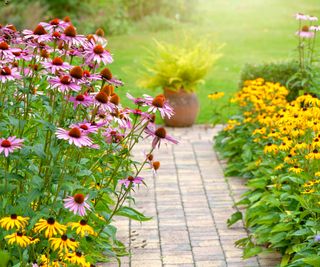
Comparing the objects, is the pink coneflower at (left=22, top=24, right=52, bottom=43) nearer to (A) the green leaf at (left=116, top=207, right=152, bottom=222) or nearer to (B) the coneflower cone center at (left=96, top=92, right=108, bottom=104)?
(B) the coneflower cone center at (left=96, top=92, right=108, bottom=104)

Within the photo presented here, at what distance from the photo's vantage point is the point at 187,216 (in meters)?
6.22

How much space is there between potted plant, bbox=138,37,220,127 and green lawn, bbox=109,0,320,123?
45 centimetres

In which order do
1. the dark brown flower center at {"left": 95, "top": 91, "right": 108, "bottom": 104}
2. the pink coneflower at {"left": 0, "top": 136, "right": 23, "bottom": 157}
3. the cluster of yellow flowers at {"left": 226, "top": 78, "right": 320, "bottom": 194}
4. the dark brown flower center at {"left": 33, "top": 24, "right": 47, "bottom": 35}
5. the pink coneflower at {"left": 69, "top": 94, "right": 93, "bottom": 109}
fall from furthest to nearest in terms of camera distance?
the cluster of yellow flowers at {"left": 226, "top": 78, "right": 320, "bottom": 194} < the dark brown flower center at {"left": 33, "top": 24, "right": 47, "bottom": 35} < the pink coneflower at {"left": 69, "top": 94, "right": 93, "bottom": 109} < the dark brown flower center at {"left": 95, "top": 91, "right": 108, "bottom": 104} < the pink coneflower at {"left": 0, "top": 136, "right": 23, "bottom": 157}

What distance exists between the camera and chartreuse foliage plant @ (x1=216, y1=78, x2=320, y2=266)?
16.4 ft

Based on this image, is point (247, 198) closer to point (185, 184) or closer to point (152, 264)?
point (185, 184)

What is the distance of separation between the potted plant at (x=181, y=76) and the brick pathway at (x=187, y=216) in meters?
0.78

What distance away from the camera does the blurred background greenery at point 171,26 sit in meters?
13.3

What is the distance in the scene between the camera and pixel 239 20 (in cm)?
1914

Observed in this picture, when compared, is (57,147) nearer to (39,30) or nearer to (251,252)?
(39,30)

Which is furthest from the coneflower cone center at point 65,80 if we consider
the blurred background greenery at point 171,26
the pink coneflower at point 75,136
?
the blurred background greenery at point 171,26

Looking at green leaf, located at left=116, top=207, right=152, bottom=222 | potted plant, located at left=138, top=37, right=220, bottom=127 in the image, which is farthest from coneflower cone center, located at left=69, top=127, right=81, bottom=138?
potted plant, located at left=138, top=37, right=220, bottom=127

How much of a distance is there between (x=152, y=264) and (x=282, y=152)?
1517 millimetres

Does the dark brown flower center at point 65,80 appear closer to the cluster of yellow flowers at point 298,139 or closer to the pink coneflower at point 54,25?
the pink coneflower at point 54,25

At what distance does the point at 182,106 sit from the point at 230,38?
7578 millimetres
